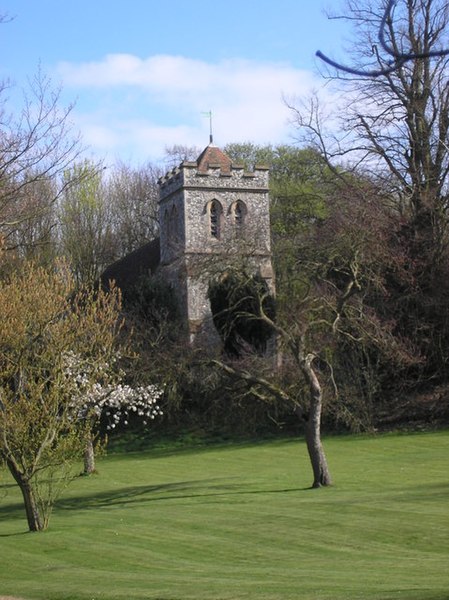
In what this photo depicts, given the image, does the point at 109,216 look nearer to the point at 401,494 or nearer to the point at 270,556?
the point at 401,494

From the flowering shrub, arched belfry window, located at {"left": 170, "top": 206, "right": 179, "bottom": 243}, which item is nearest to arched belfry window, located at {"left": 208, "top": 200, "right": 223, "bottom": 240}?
arched belfry window, located at {"left": 170, "top": 206, "right": 179, "bottom": 243}

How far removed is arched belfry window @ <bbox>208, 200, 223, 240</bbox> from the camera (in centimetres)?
4875

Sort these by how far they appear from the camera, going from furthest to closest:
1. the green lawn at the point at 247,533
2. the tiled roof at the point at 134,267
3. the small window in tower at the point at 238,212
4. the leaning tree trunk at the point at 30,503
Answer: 1. the tiled roof at the point at 134,267
2. the small window in tower at the point at 238,212
3. the leaning tree trunk at the point at 30,503
4. the green lawn at the point at 247,533

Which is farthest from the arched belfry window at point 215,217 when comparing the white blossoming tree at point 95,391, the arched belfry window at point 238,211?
the white blossoming tree at point 95,391

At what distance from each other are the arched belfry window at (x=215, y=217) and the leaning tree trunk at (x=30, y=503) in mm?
29812

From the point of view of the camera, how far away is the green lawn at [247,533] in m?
12.4

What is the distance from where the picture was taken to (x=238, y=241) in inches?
995

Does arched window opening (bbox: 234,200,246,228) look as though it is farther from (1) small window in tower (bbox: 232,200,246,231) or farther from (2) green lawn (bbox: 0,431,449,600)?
(2) green lawn (bbox: 0,431,449,600)

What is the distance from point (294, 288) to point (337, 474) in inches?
470

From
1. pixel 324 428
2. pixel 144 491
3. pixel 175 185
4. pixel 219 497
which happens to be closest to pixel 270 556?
pixel 219 497

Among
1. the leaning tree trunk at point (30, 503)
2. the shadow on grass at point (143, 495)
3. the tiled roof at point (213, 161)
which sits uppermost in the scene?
the tiled roof at point (213, 161)

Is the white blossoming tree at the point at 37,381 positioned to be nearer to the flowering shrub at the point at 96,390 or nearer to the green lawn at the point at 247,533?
the flowering shrub at the point at 96,390

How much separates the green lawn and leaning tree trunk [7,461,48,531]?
41 cm

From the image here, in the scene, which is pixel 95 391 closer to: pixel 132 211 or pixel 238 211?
pixel 238 211
